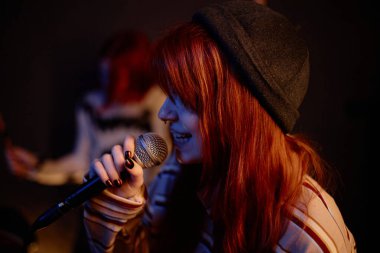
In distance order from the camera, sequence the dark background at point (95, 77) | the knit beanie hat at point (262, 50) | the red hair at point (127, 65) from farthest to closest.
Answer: the red hair at point (127, 65)
the dark background at point (95, 77)
the knit beanie hat at point (262, 50)

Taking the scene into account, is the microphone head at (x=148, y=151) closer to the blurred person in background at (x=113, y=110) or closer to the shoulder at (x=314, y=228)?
the shoulder at (x=314, y=228)

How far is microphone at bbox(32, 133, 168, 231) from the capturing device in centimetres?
63

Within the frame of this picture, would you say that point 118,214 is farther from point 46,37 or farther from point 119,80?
point 46,37

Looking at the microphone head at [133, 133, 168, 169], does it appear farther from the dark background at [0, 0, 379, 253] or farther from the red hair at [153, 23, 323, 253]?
the dark background at [0, 0, 379, 253]

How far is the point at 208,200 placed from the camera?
82cm

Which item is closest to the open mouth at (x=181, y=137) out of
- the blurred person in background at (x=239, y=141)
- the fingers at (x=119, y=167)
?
the blurred person in background at (x=239, y=141)

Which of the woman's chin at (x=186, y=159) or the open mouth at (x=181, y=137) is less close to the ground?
the open mouth at (x=181, y=137)

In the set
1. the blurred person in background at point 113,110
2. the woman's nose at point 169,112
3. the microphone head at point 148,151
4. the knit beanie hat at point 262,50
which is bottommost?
the blurred person in background at point 113,110

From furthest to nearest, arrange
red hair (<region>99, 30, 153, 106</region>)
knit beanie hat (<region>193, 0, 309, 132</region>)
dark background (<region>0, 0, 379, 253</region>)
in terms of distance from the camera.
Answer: red hair (<region>99, 30, 153, 106</region>) → dark background (<region>0, 0, 379, 253</region>) → knit beanie hat (<region>193, 0, 309, 132</region>)

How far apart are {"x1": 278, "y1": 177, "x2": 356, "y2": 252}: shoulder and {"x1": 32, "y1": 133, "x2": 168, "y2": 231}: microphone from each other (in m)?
0.39

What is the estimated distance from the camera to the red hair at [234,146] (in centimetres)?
65

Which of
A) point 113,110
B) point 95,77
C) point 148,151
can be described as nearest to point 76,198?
point 148,151

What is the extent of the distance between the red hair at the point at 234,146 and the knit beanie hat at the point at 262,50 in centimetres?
4

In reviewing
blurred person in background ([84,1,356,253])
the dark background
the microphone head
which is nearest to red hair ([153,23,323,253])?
blurred person in background ([84,1,356,253])
